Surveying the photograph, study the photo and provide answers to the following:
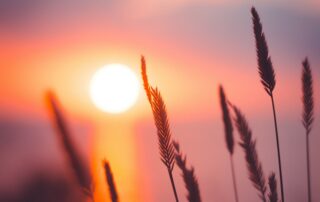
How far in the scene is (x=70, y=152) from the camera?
1925 mm

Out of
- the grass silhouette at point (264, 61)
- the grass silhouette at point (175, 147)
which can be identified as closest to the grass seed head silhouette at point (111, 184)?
the grass silhouette at point (175, 147)

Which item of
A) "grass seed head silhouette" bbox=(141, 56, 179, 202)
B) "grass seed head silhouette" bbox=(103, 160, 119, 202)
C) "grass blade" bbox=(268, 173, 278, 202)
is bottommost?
"grass blade" bbox=(268, 173, 278, 202)

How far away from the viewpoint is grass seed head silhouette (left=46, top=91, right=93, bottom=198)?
189 centimetres

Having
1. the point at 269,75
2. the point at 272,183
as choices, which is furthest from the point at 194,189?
the point at 269,75

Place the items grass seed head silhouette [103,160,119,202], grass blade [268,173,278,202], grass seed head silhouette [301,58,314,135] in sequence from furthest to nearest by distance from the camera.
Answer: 1. grass seed head silhouette [301,58,314,135]
2. grass seed head silhouette [103,160,119,202]
3. grass blade [268,173,278,202]

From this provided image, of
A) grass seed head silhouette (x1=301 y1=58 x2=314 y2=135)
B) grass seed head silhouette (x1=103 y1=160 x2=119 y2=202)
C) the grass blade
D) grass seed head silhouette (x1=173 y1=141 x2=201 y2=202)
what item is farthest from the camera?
grass seed head silhouette (x1=301 y1=58 x2=314 y2=135)

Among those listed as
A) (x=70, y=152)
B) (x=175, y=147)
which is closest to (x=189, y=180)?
(x=175, y=147)

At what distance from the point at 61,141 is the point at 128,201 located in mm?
1104

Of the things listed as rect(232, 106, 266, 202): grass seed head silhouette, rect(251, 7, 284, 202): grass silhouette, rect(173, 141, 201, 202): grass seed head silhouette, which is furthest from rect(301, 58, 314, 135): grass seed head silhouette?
Result: rect(173, 141, 201, 202): grass seed head silhouette

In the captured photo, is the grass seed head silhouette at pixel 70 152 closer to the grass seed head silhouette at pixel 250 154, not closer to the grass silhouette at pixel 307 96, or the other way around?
the grass seed head silhouette at pixel 250 154

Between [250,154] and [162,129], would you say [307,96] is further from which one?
[162,129]

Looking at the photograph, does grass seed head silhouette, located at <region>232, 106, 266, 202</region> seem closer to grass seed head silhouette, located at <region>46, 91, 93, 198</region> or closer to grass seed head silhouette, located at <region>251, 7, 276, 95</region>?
grass seed head silhouette, located at <region>251, 7, 276, 95</region>

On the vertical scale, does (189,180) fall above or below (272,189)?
above

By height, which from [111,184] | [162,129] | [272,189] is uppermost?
[162,129]
